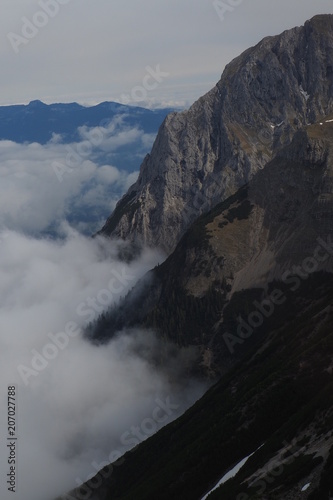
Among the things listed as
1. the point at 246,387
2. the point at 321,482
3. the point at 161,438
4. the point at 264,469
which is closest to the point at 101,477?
the point at 161,438

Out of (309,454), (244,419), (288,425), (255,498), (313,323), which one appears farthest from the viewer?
(313,323)

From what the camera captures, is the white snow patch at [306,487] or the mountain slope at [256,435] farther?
the mountain slope at [256,435]

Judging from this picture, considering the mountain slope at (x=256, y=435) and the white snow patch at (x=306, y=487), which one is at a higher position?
the white snow patch at (x=306, y=487)

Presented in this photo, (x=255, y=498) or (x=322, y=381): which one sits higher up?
(x=255, y=498)

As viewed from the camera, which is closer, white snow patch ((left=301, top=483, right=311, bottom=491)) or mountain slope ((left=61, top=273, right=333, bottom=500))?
white snow patch ((left=301, top=483, right=311, bottom=491))

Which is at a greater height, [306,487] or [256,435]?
[306,487]

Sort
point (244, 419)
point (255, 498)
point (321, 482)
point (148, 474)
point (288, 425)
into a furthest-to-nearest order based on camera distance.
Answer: point (148, 474)
point (244, 419)
point (288, 425)
point (255, 498)
point (321, 482)

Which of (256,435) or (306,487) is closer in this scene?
(306,487)

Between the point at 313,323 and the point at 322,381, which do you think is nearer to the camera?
the point at 322,381

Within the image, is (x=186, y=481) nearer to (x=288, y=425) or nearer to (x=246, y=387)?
(x=288, y=425)

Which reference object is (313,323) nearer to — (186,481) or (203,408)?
(203,408)

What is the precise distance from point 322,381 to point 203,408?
59.9 meters

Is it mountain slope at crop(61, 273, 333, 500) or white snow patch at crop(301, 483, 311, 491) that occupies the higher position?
white snow patch at crop(301, 483, 311, 491)

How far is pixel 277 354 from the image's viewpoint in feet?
590
